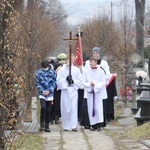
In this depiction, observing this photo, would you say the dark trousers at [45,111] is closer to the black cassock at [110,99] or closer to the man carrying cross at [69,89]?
the man carrying cross at [69,89]

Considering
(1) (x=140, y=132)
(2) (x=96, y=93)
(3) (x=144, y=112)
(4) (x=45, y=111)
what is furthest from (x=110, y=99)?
(1) (x=140, y=132)

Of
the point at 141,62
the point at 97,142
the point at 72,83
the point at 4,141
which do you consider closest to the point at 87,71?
the point at 72,83

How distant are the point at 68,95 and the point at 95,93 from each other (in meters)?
0.63

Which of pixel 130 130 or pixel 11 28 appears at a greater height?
pixel 11 28

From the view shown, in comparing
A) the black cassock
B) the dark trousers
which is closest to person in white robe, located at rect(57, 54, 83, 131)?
the dark trousers

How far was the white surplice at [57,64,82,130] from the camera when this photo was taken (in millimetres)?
12695

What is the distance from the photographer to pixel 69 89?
12703mm

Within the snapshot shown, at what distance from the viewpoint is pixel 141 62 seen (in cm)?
3556

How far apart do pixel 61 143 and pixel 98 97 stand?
2532 mm

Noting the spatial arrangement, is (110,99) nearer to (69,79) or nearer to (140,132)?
(69,79)

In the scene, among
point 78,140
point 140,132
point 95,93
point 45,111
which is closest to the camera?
point 78,140

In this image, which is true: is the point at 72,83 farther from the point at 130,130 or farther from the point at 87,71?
the point at 130,130

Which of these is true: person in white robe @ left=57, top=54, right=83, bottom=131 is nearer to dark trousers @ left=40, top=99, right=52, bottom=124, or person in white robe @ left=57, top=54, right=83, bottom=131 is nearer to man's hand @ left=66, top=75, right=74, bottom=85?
man's hand @ left=66, top=75, right=74, bottom=85

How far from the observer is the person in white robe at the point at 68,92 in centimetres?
1269
